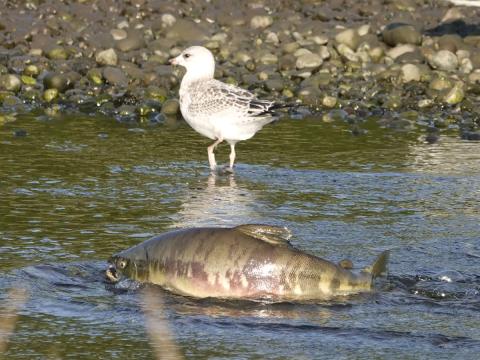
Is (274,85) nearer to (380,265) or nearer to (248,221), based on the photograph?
(248,221)

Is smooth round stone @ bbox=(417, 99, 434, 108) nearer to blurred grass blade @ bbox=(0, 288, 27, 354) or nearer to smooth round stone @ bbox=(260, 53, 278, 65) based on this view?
smooth round stone @ bbox=(260, 53, 278, 65)

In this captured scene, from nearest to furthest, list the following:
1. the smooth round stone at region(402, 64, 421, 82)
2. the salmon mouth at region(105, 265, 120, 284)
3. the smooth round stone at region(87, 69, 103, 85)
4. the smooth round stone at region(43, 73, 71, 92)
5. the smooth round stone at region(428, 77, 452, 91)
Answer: the salmon mouth at region(105, 265, 120, 284) < the smooth round stone at region(43, 73, 71, 92) < the smooth round stone at region(428, 77, 452, 91) < the smooth round stone at region(87, 69, 103, 85) < the smooth round stone at region(402, 64, 421, 82)

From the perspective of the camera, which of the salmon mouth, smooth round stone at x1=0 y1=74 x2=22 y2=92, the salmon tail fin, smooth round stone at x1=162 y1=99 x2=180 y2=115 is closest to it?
the salmon tail fin

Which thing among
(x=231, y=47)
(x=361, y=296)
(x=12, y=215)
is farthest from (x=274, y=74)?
(x=361, y=296)

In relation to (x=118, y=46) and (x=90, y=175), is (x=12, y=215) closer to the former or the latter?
(x=90, y=175)

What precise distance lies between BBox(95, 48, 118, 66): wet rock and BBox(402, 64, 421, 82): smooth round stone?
420 centimetres

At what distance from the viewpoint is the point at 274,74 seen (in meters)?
17.1

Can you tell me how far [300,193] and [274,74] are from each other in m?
6.43

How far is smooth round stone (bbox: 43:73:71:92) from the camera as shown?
53.3ft

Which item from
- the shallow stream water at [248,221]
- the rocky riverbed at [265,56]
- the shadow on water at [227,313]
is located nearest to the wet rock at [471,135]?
the rocky riverbed at [265,56]

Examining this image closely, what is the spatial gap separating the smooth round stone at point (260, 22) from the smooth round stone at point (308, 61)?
232cm

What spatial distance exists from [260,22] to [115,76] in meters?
3.86

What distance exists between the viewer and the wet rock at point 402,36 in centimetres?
1842

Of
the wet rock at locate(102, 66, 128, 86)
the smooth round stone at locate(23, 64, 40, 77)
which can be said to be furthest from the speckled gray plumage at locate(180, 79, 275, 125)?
the smooth round stone at locate(23, 64, 40, 77)
